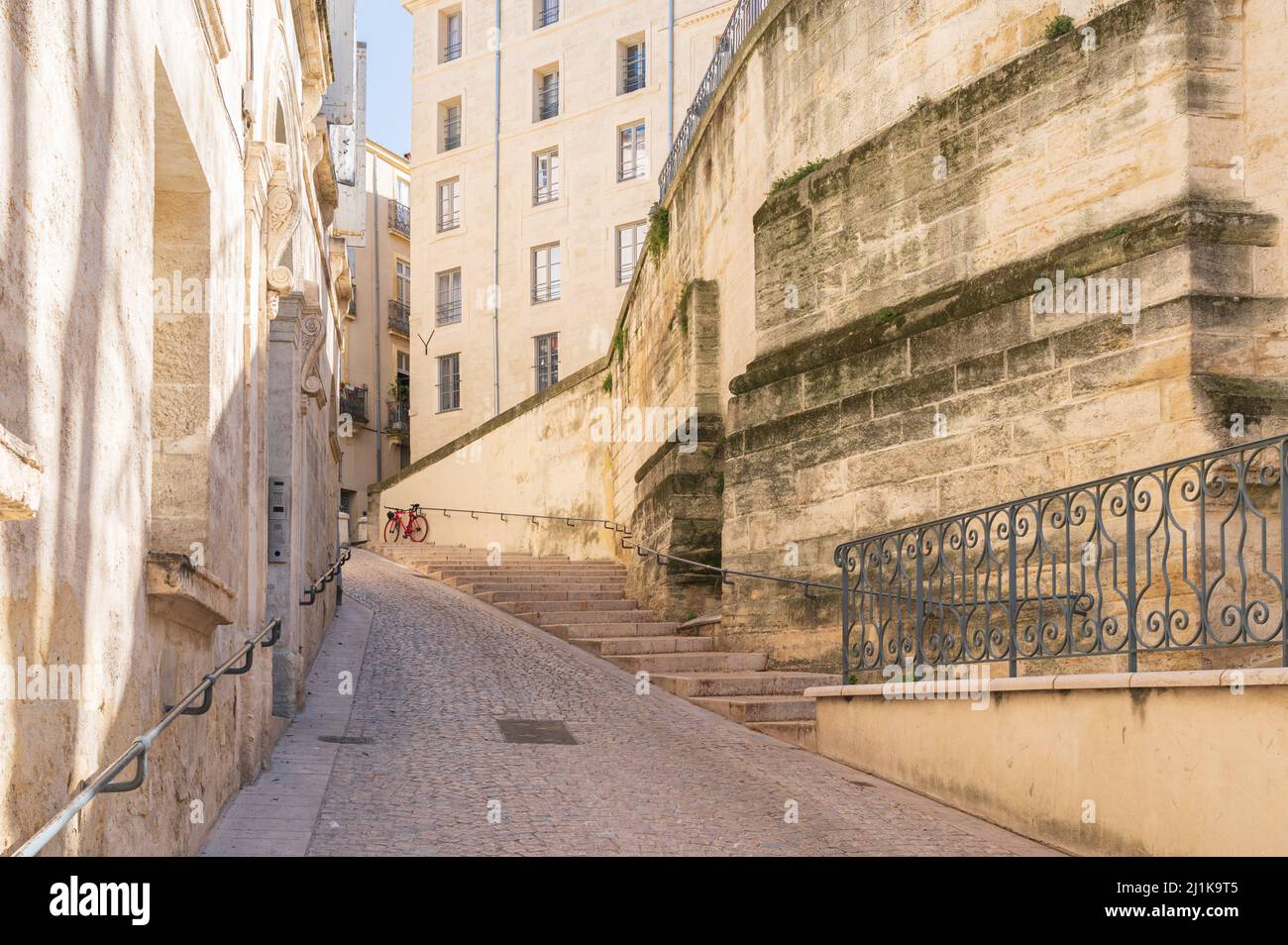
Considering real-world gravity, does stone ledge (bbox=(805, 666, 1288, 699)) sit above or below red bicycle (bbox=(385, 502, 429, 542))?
below

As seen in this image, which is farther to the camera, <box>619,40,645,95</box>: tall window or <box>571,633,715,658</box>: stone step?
<box>619,40,645,95</box>: tall window

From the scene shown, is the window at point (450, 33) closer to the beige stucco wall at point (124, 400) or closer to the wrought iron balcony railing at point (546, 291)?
the wrought iron balcony railing at point (546, 291)

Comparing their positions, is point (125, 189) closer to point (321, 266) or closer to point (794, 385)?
point (794, 385)

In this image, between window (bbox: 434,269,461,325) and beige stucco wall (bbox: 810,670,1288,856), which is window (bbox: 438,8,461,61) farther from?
beige stucco wall (bbox: 810,670,1288,856)

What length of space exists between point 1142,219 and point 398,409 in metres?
31.1

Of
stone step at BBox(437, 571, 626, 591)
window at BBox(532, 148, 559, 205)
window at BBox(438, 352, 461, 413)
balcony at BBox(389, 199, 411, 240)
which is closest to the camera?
stone step at BBox(437, 571, 626, 591)

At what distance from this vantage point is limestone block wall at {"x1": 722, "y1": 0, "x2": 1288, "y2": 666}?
8453 mm

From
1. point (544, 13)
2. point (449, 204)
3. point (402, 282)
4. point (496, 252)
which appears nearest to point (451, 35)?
point (544, 13)

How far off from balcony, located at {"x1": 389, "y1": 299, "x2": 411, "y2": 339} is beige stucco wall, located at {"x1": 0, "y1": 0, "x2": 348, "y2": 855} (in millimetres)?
30797

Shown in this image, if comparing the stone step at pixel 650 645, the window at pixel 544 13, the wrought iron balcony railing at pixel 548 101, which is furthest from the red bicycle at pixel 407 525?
the stone step at pixel 650 645

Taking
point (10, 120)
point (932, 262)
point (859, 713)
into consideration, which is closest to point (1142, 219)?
point (932, 262)

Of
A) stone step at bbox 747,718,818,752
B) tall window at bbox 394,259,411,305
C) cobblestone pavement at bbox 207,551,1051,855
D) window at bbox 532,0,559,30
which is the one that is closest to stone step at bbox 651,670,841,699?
cobblestone pavement at bbox 207,551,1051,855

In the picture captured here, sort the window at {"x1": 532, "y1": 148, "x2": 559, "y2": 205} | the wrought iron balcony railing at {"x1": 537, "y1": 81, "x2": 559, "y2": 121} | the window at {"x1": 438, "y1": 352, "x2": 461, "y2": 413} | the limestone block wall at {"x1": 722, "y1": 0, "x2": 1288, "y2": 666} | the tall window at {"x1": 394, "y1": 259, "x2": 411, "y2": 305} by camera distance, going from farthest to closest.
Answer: the tall window at {"x1": 394, "y1": 259, "x2": 411, "y2": 305}
the window at {"x1": 438, "y1": 352, "x2": 461, "y2": 413}
the wrought iron balcony railing at {"x1": 537, "y1": 81, "x2": 559, "y2": 121}
the window at {"x1": 532, "y1": 148, "x2": 559, "y2": 205}
the limestone block wall at {"x1": 722, "y1": 0, "x2": 1288, "y2": 666}

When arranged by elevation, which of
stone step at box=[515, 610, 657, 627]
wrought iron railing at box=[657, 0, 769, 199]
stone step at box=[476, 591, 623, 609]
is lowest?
stone step at box=[515, 610, 657, 627]
